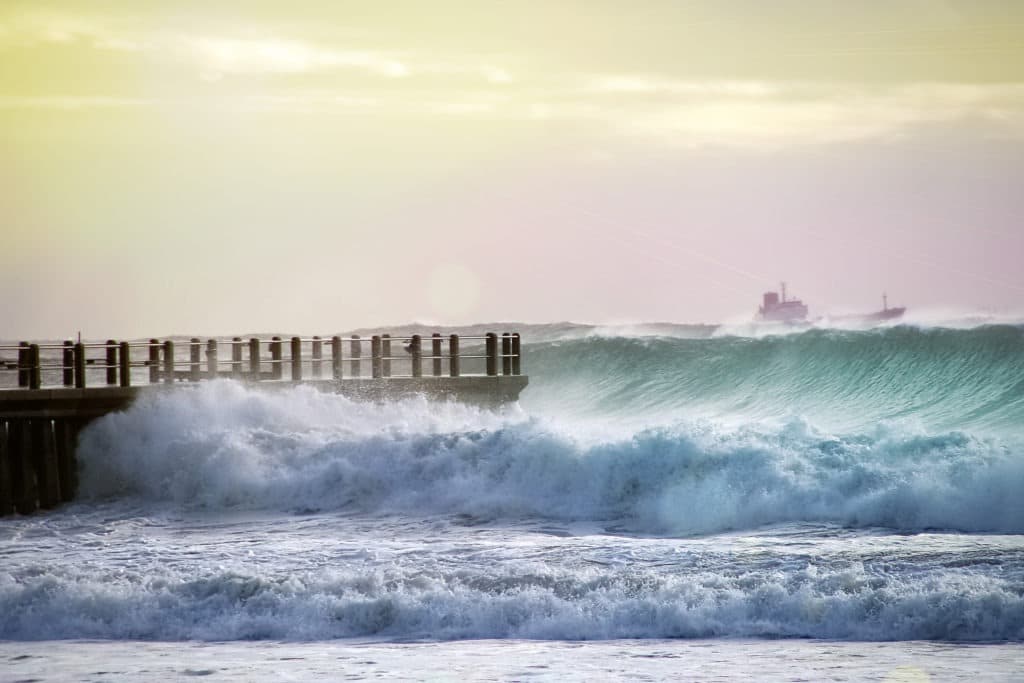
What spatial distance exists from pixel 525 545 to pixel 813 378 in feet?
72.5

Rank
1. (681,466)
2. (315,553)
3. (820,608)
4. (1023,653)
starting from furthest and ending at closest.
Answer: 1. (681,466)
2. (315,553)
3. (820,608)
4. (1023,653)

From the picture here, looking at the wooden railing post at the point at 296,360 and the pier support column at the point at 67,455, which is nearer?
the pier support column at the point at 67,455

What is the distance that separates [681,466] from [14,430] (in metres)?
12.5

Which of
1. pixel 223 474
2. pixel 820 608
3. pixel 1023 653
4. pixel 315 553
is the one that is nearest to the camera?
pixel 1023 653

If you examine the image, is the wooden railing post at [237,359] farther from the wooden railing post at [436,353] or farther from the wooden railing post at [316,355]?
the wooden railing post at [436,353]

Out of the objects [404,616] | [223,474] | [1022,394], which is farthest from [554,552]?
[1022,394]

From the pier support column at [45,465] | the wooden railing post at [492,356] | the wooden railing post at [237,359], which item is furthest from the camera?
the wooden railing post at [492,356]

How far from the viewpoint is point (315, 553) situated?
1869cm

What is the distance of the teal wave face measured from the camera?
3347cm

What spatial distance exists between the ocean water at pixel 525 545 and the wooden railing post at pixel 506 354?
121 centimetres

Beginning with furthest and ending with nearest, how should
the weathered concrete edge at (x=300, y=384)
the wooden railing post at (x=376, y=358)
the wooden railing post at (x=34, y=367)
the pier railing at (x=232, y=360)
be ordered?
the wooden railing post at (x=376, y=358), the pier railing at (x=232, y=360), the wooden railing post at (x=34, y=367), the weathered concrete edge at (x=300, y=384)

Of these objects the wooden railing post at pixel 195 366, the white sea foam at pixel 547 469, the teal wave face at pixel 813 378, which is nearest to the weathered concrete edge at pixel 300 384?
the white sea foam at pixel 547 469

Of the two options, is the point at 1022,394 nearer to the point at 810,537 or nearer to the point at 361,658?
the point at 810,537

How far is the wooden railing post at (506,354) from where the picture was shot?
35.4 metres
